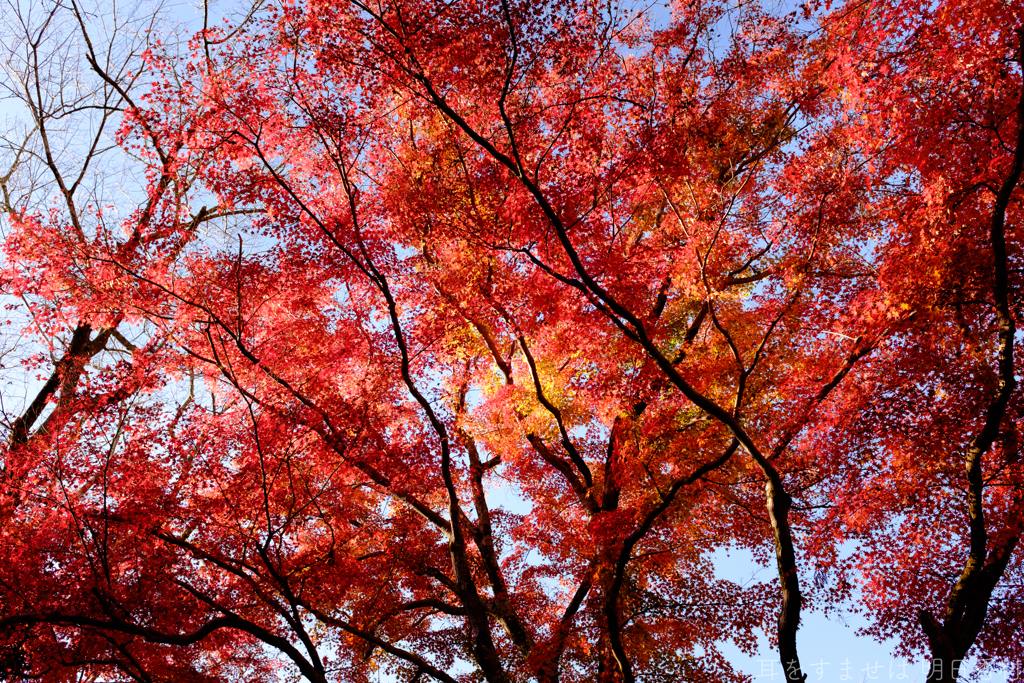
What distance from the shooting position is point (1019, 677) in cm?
1033

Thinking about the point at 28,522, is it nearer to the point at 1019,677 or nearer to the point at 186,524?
the point at 186,524

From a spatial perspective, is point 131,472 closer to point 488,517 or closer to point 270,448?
point 270,448

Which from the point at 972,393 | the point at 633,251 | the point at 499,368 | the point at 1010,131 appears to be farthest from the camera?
the point at 633,251

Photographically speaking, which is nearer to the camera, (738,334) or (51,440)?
(51,440)

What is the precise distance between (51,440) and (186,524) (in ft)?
8.54

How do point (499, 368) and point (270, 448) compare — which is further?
point (499, 368)

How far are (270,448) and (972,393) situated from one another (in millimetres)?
10699

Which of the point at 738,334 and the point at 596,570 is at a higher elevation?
the point at 738,334

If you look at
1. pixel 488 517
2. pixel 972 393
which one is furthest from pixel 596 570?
pixel 972 393

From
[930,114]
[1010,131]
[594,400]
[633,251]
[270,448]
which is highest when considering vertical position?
[633,251]

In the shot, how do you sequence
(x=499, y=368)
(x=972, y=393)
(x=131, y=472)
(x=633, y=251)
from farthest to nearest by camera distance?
1. (x=633, y=251)
2. (x=499, y=368)
3. (x=131, y=472)
4. (x=972, y=393)

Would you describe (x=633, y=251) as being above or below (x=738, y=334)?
above

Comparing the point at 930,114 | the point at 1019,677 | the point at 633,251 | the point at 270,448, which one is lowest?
the point at 1019,677

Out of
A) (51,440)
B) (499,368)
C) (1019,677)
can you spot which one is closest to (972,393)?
(1019,677)
